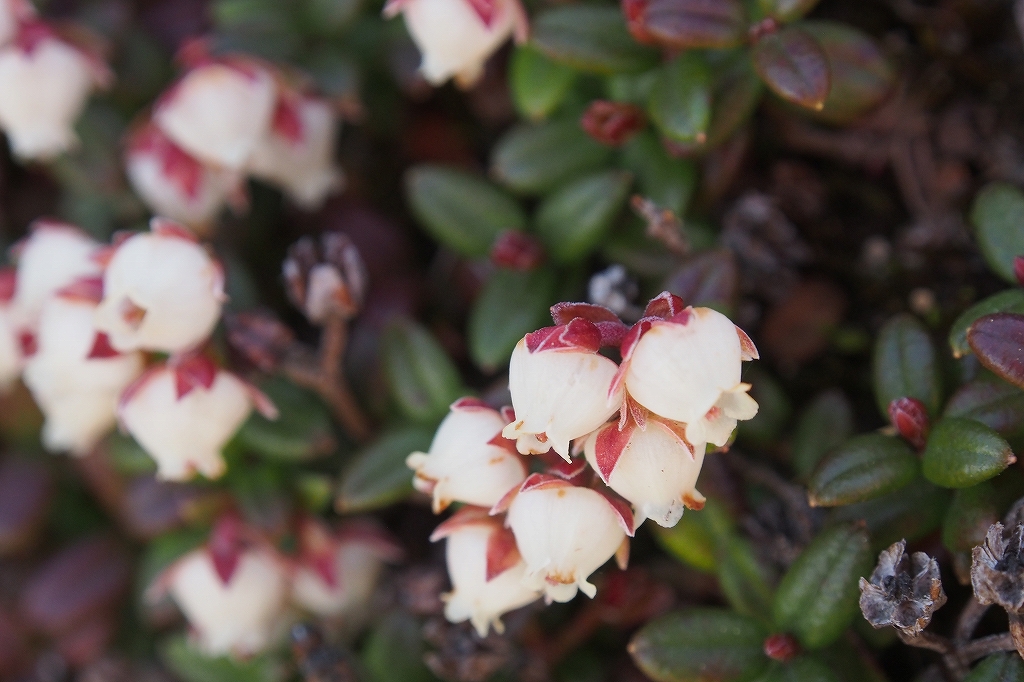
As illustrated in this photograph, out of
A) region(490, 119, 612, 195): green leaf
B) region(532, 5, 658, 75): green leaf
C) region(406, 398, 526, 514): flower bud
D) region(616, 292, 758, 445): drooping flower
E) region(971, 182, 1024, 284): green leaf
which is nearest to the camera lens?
region(616, 292, 758, 445): drooping flower

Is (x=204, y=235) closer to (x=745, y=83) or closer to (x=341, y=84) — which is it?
(x=341, y=84)

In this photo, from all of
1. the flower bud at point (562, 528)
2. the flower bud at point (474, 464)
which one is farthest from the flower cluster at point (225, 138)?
the flower bud at point (562, 528)

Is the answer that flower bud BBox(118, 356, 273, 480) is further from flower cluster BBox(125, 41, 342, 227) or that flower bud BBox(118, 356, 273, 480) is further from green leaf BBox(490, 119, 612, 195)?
green leaf BBox(490, 119, 612, 195)

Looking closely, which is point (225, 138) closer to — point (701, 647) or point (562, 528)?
point (562, 528)

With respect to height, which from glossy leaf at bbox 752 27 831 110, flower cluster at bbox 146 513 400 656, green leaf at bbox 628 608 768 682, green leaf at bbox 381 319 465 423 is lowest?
flower cluster at bbox 146 513 400 656

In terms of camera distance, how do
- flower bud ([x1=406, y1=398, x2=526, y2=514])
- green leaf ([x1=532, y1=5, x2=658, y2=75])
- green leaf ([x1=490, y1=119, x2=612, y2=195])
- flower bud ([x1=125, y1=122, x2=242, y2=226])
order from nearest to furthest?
flower bud ([x1=406, y1=398, x2=526, y2=514])
green leaf ([x1=532, y1=5, x2=658, y2=75])
green leaf ([x1=490, y1=119, x2=612, y2=195])
flower bud ([x1=125, y1=122, x2=242, y2=226])

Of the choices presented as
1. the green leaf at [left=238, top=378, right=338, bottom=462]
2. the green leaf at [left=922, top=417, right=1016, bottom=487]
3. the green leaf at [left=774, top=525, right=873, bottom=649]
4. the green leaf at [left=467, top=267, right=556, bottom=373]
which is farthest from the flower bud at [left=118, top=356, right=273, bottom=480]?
the green leaf at [left=922, top=417, right=1016, bottom=487]

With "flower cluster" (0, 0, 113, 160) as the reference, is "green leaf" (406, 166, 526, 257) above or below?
below
